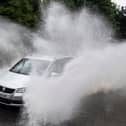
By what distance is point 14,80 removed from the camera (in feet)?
30.1

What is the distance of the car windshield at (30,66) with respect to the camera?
980 cm

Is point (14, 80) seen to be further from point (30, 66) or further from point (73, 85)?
point (73, 85)

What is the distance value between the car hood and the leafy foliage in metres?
5.20

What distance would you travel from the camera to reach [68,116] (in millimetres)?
7949

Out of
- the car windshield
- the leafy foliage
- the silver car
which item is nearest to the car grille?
the silver car

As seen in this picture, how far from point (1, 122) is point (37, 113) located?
1047 mm

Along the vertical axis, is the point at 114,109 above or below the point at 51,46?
above

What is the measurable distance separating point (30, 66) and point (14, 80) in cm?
103

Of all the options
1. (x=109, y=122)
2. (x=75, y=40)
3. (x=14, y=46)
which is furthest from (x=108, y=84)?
(x=75, y=40)

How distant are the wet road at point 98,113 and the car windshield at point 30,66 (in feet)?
4.14

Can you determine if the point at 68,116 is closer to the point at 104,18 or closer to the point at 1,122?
the point at 1,122

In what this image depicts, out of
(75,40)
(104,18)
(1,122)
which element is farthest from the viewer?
(104,18)

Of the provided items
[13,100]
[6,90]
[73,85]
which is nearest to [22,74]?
[6,90]

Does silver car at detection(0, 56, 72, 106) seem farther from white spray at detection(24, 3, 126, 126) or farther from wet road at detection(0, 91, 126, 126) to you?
wet road at detection(0, 91, 126, 126)
